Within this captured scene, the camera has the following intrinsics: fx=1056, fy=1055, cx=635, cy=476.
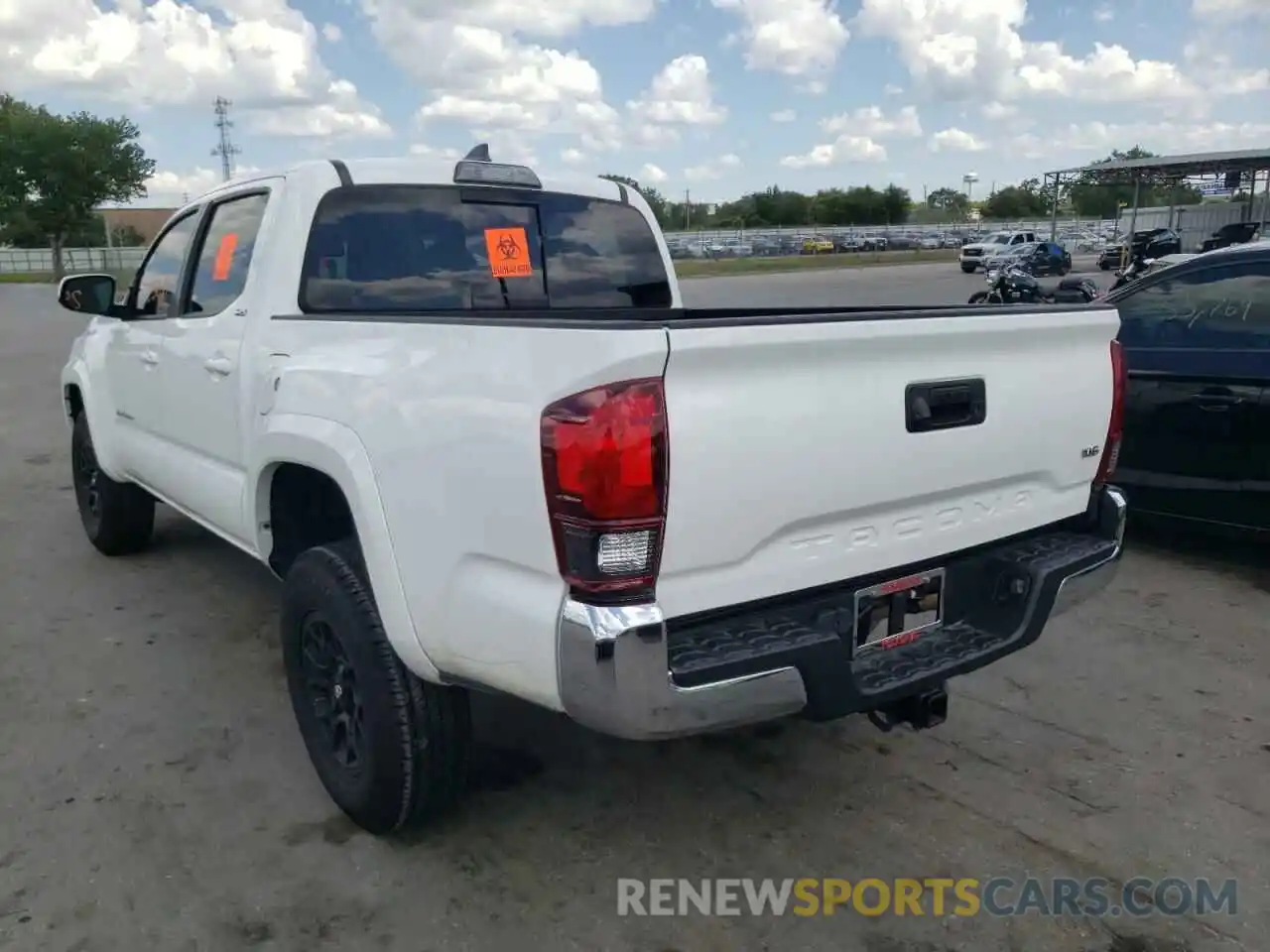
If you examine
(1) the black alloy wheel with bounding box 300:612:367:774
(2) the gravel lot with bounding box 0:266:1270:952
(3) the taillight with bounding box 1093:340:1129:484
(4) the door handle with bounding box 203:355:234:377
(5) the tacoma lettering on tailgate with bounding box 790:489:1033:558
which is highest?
(4) the door handle with bounding box 203:355:234:377

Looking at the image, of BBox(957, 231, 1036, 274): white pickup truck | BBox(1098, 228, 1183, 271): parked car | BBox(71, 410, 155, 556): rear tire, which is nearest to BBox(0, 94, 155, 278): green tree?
BBox(957, 231, 1036, 274): white pickup truck

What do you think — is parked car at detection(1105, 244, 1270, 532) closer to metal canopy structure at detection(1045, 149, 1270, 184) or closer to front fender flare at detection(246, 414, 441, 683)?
front fender flare at detection(246, 414, 441, 683)

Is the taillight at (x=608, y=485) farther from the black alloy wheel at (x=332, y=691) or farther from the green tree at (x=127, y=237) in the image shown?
the green tree at (x=127, y=237)

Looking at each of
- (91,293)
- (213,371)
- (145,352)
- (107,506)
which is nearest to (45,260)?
(107,506)

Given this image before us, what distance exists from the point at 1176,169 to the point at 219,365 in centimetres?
3930

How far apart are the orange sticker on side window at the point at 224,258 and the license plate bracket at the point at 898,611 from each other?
2752mm

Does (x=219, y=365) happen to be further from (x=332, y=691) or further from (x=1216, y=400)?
(x=1216, y=400)

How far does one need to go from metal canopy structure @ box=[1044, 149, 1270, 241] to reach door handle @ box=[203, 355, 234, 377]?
34.4 meters

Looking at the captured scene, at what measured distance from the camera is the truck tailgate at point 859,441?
227 cm

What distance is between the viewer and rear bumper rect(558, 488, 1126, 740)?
223 centimetres

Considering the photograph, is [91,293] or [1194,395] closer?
[91,293]

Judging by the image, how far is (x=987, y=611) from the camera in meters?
2.97

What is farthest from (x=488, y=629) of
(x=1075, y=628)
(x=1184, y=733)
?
(x=1075, y=628)

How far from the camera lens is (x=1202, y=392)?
5.27 meters
